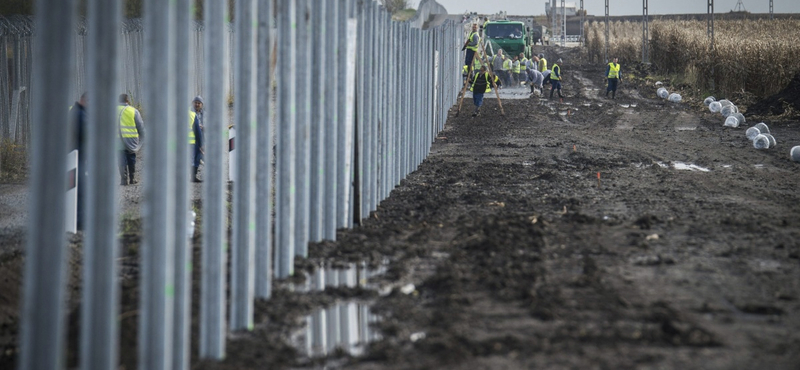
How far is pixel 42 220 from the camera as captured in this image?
3484 millimetres

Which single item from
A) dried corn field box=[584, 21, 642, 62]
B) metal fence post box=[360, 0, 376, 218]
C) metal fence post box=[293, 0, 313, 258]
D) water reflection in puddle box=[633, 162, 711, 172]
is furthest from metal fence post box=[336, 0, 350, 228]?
dried corn field box=[584, 21, 642, 62]

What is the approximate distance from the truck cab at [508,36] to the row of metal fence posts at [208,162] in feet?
105

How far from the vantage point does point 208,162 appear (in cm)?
486

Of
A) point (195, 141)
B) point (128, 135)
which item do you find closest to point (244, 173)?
point (128, 135)

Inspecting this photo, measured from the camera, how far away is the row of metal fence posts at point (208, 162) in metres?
A: 3.51

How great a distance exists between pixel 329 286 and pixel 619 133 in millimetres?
15527

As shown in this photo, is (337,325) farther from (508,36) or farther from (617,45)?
(617,45)

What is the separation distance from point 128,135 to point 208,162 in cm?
893

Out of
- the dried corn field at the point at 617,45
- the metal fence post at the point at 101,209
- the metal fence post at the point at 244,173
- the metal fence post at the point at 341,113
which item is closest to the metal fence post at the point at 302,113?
the metal fence post at the point at 341,113

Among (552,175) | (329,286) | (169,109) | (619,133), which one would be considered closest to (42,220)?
(169,109)

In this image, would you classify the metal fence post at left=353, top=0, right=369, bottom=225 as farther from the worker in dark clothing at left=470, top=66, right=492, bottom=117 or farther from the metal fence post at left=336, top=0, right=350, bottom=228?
the worker in dark clothing at left=470, top=66, right=492, bottom=117

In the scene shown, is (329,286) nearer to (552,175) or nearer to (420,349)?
(420,349)

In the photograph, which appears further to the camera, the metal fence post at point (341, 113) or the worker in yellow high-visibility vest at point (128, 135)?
the worker in yellow high-visibility vest at point (128, 135)

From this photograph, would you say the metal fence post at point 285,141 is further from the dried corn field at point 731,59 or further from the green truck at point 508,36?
the green truck at point 508,36
